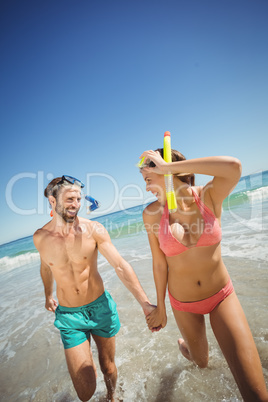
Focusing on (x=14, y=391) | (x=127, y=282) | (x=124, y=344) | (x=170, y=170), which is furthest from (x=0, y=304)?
(x=170, y=170)

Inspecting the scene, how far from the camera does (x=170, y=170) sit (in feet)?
7.26

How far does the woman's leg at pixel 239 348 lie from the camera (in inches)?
73.7

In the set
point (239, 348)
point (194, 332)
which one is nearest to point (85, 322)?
point (194, 332)

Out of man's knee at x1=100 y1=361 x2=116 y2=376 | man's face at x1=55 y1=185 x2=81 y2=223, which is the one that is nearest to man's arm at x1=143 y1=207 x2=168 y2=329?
man's knee at x1=100 y1=361 x2=116 y2=376

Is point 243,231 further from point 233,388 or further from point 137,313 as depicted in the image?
point 233,388

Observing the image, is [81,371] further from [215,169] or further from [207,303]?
[215,169]

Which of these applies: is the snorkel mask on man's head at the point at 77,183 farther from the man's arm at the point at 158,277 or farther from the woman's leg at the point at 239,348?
the woman's leg at the point at 239,348

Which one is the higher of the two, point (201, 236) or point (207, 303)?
point (201, 236)

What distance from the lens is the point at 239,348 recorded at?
6.63 ft

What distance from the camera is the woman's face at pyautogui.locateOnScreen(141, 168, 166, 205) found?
2.57 meters

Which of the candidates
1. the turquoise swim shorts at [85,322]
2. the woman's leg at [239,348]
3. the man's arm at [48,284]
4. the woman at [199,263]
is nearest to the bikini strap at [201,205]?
the woman at [199,263]

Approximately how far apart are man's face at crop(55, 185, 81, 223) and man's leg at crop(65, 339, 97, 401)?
1.74 meters

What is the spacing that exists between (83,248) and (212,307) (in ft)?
5.99

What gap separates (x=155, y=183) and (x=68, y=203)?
1429mm
